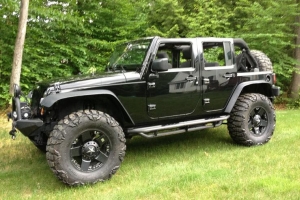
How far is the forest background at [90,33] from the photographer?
30.3ft

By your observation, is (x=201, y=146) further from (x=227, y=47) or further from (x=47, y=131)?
(x=47, y=131)

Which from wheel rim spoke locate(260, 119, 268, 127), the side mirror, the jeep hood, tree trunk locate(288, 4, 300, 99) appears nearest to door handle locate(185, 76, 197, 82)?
the side mirror

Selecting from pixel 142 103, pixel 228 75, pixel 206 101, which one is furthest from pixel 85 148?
pixel 228 75

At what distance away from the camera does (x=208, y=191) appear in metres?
3.19

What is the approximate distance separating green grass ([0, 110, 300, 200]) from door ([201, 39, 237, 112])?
82cm

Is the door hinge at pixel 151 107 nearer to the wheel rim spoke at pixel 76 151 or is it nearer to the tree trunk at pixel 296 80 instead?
the wheel rim spoke at pixel 76 151

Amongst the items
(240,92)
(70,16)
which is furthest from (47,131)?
(70,16)

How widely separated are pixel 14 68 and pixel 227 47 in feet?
20.6

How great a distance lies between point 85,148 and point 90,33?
24.7ft

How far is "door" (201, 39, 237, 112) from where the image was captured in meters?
4.55

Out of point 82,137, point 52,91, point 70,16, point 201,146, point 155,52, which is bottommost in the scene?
point 201,146

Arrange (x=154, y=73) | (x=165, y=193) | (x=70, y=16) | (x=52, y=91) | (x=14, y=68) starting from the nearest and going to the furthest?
1. (x=165, y=193)
2. (x=52, y=91)
3. (x=154, y=73)
4. (x=14, y=68)
5. (x=70, y=16)

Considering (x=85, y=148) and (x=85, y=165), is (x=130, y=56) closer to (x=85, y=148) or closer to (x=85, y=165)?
(x=85, y=148)

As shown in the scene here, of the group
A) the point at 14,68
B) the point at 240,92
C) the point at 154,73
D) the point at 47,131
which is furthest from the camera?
the point at 14,68
